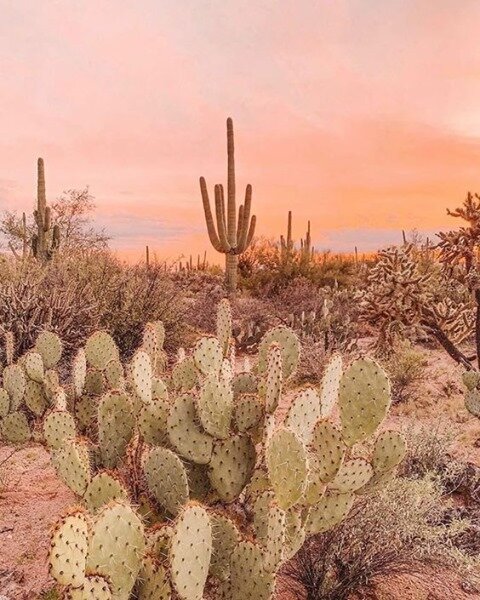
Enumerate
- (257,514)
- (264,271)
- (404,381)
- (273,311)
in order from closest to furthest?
(257,514), (404,381), (273,311), (264,271)

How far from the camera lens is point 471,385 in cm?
630

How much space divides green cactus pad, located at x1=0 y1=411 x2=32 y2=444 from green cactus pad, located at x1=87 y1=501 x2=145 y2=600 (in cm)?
348

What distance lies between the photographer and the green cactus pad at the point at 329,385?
3818 millimetres

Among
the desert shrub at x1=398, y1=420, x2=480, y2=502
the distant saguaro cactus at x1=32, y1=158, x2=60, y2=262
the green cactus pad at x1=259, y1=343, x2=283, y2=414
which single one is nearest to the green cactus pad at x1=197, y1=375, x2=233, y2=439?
the green cactus pad at x1=259, y1=343, x2=283, y2=414

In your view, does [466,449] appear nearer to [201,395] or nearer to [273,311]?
[201,395]

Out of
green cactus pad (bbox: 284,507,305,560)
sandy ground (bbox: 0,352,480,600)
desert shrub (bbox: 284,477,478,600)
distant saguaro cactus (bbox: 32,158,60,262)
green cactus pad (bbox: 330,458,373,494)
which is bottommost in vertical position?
sandy ground (bbox: 0,352,480,600)

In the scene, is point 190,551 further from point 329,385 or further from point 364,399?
point 329,385

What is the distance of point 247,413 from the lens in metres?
3.50

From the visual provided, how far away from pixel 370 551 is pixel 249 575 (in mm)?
1078

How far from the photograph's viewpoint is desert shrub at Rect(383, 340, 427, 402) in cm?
834

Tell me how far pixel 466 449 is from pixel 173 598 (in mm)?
4202

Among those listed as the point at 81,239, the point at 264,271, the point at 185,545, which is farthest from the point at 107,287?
the point at 81,239

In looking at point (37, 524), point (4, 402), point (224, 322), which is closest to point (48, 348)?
point (4, 402)

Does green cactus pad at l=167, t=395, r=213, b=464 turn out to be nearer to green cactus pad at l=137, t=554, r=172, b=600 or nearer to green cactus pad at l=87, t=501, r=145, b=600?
green cactus pad at l=137, t=554, r=172, b=600
